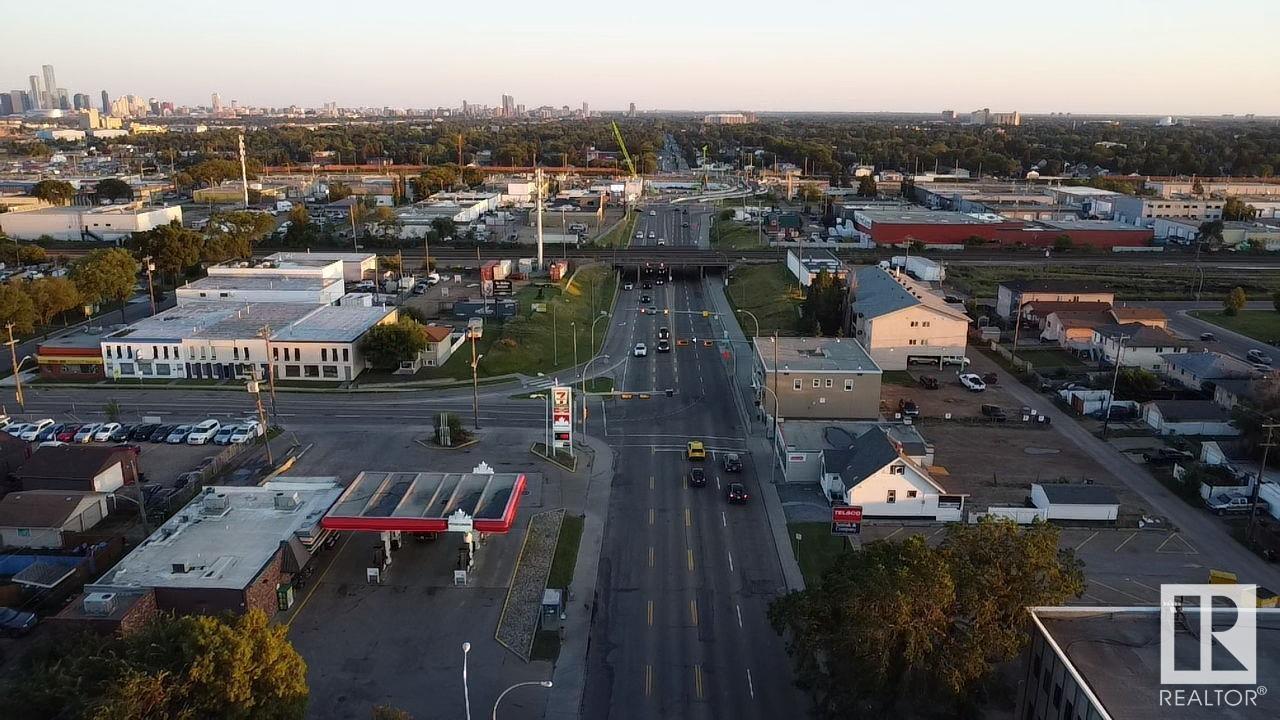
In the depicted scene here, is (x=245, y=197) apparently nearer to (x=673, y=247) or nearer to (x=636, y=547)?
(x=673, y=247)

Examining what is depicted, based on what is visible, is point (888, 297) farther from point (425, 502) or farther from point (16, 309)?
point (16, 309)

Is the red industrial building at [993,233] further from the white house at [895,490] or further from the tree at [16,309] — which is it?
the tree at [16,309]

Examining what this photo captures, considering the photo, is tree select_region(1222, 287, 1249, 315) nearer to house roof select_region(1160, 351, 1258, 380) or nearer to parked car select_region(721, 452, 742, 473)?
house roof select_region(1160, 351, 1258, 380)

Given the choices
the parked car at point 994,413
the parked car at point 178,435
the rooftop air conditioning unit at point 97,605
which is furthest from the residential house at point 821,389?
the parked car at point 178,435

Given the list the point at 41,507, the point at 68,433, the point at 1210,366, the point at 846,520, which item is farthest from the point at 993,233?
the point at 41,507

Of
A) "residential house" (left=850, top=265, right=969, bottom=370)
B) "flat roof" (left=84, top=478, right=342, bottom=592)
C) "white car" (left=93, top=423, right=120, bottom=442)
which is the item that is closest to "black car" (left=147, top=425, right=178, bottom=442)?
"white car" (left=93, top=423, right=120, bottom=442)

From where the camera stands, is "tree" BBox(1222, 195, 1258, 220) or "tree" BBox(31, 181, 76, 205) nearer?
"tree" BBox(1222, 195, 1258, 220)
